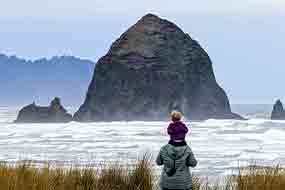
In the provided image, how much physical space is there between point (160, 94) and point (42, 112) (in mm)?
24441

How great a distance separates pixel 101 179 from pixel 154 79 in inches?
4123

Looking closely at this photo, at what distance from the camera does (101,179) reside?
10250 millimetres

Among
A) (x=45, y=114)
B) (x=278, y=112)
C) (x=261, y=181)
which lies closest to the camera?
(x=261, y=181)

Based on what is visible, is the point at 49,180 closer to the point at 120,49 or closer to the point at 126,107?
the point at 126,107

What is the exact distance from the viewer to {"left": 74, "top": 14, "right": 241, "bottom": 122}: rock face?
11012 cm

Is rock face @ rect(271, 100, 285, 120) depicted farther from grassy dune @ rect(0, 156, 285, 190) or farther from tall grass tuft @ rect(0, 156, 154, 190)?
tall grass tuft @ rect(0, 156, 154, 190)

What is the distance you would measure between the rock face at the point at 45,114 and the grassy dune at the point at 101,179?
275ft

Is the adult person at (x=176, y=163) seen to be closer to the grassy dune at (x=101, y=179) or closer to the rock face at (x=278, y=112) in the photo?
the grassy dune at (x=101, y=179)

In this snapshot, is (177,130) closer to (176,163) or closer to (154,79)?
(176,163)

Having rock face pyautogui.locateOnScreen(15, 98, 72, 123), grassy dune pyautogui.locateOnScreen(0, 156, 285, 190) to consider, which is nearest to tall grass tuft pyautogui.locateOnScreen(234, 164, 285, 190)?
grassy dune pyautogui.locateOnScreen(0, 156, 285, 190)

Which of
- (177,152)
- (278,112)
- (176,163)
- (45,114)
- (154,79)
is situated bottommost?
(278,112)

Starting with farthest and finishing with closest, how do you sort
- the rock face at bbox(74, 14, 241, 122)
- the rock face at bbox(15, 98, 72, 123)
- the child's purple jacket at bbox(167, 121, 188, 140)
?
the rock face at bbox(74, 14, 241, 122)
the rock face at bbox(15, 98, 72, 123)
the child's purple jacket at bbox(167, 121, 188, 140)

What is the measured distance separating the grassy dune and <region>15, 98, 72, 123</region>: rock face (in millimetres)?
83825

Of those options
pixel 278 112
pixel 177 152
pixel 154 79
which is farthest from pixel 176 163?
pixel 154 79
